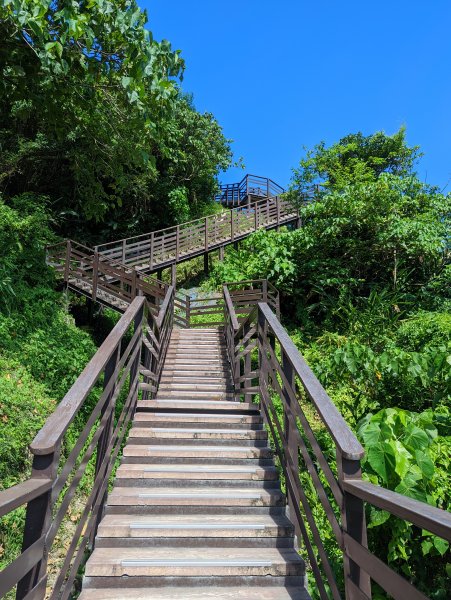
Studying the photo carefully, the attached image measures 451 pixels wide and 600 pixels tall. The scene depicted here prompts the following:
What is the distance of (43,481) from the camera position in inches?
54.5

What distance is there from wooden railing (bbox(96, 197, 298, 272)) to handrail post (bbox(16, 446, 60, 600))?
13.1m

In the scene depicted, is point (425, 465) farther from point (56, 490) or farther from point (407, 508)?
point (56, 490)

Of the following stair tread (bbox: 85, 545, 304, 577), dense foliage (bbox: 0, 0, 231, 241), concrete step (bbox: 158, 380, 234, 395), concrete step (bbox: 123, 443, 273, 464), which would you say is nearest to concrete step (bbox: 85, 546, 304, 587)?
stair tread (bbox: 85, 545, 304, 577)

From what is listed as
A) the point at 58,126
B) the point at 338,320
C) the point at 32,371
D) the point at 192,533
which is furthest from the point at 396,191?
the point at 192,533

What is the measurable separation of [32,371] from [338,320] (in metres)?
8.05

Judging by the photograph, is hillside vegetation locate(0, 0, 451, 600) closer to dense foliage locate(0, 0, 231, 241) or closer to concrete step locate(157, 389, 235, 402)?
dense foliage locate(0, 0, 231, 241)

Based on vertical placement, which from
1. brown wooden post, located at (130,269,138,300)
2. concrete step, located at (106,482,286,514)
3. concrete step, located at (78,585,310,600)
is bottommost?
concrete step, located at (78,585,310,600)

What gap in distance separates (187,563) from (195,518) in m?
0.35

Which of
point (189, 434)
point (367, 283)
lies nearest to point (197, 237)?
point (367, 283)

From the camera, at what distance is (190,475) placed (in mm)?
2754

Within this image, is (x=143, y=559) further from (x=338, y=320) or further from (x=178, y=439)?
(x=338, y=320)

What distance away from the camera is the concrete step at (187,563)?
1990 mm

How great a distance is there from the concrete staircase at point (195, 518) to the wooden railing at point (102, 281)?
7.83 m

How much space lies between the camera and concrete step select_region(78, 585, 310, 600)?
190 centimetres
